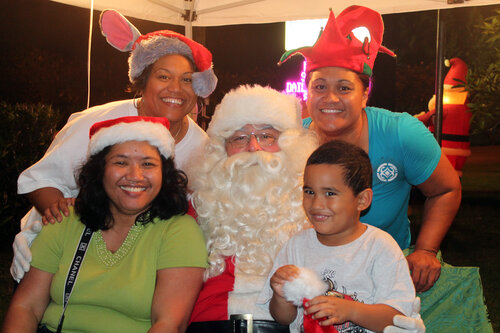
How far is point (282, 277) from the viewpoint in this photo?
2.26m

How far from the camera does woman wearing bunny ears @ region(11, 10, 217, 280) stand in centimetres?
338

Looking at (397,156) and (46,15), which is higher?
(46,15)

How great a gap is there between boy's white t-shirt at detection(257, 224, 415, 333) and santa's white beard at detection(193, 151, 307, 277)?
1.45 ft

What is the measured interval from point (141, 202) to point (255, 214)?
0.63 meters

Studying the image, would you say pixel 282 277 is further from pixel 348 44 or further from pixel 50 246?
pixel 348 44

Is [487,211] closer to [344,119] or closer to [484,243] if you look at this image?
[484,243]

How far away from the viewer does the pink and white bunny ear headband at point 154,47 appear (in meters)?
3.58

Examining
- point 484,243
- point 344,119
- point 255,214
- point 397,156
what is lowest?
point 484,243

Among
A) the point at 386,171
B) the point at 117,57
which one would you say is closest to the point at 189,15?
the point at 386,171

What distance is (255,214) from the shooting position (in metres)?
2.94

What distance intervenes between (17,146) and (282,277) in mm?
6402

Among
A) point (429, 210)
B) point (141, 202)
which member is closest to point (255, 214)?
point (141, 202)

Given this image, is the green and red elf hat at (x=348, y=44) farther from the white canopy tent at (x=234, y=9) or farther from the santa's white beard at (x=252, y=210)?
the white canopy tent at (x=234, y=9)

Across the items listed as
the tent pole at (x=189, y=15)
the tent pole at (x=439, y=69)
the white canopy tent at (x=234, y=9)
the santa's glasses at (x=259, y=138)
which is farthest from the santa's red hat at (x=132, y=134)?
the tent pole at (x=439, y=69)
